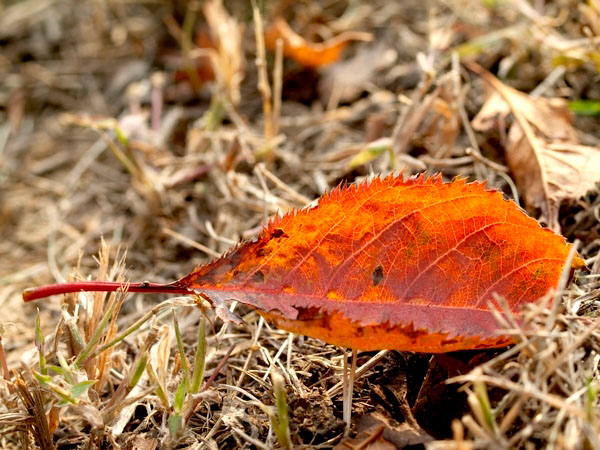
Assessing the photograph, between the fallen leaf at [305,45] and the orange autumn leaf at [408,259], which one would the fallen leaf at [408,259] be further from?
the fallen leaf at [305,45]

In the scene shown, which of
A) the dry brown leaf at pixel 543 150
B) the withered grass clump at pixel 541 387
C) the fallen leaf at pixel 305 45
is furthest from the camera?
the fallen leaf at pixel 305 45

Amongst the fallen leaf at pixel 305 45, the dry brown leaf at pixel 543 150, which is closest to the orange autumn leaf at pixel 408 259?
the dry brown leaf at pixel 543 150

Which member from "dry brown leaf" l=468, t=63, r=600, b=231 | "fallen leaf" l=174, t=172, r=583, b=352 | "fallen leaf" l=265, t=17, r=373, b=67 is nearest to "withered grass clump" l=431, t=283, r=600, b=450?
"fallen leaf" l=174, t=172, r=583, b=352

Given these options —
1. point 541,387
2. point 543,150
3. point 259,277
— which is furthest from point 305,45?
point 541,387

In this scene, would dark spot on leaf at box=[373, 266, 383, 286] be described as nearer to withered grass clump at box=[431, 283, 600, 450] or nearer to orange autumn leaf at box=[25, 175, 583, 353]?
orange autumn leaf at box=[25, 175, 583, 353]

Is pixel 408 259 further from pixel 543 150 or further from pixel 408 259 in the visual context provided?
pixel 543 150

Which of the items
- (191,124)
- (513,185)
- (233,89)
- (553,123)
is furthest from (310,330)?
(191,124)
